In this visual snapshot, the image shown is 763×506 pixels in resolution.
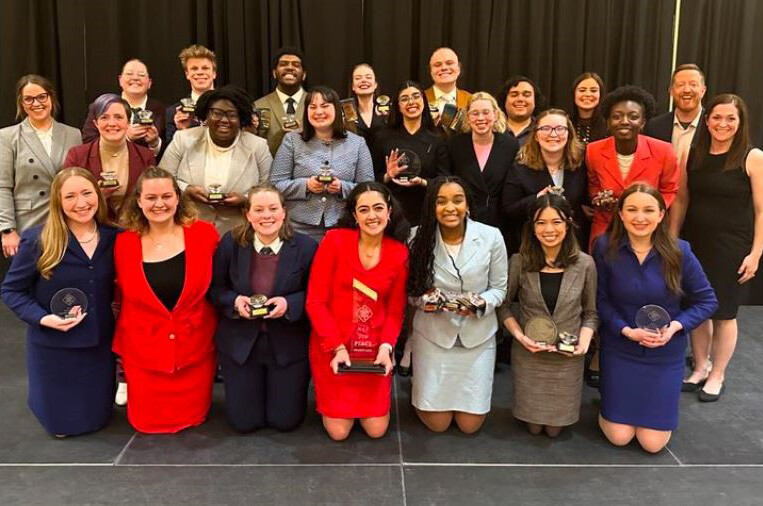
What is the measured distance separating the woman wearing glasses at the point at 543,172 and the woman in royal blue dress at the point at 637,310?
478 millimetres

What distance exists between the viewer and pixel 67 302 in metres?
3.06

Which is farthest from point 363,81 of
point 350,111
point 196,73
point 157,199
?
point 157,199

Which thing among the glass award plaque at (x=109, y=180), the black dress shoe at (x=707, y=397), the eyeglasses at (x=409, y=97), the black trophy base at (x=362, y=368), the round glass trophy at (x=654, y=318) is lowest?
the black dress shoe at (x=707, y=397)

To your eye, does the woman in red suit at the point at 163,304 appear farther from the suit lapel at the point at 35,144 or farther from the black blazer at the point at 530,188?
the black blazer at the point at 530,188

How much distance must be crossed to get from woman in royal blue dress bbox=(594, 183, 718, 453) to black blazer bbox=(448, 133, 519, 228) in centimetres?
74

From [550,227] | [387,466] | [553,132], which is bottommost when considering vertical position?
[387,466]

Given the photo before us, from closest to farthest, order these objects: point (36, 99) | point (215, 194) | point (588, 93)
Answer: point (215, 194) → point (36, 99) → point (588, 93)

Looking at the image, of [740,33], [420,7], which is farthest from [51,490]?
[740,33]

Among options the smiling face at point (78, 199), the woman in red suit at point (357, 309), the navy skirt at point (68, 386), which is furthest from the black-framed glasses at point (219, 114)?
the navy skirt at point (68, 386)

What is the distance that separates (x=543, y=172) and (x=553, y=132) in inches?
8.3

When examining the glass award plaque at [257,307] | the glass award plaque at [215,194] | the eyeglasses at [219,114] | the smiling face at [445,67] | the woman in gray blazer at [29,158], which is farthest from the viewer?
the smiling face at [445,67]

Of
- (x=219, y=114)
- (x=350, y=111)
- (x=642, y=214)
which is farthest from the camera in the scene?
(x=350, y=111)

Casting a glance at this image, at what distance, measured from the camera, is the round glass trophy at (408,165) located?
12.0 ft

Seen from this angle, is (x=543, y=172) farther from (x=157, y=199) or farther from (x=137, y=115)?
(x=137, y=115)
